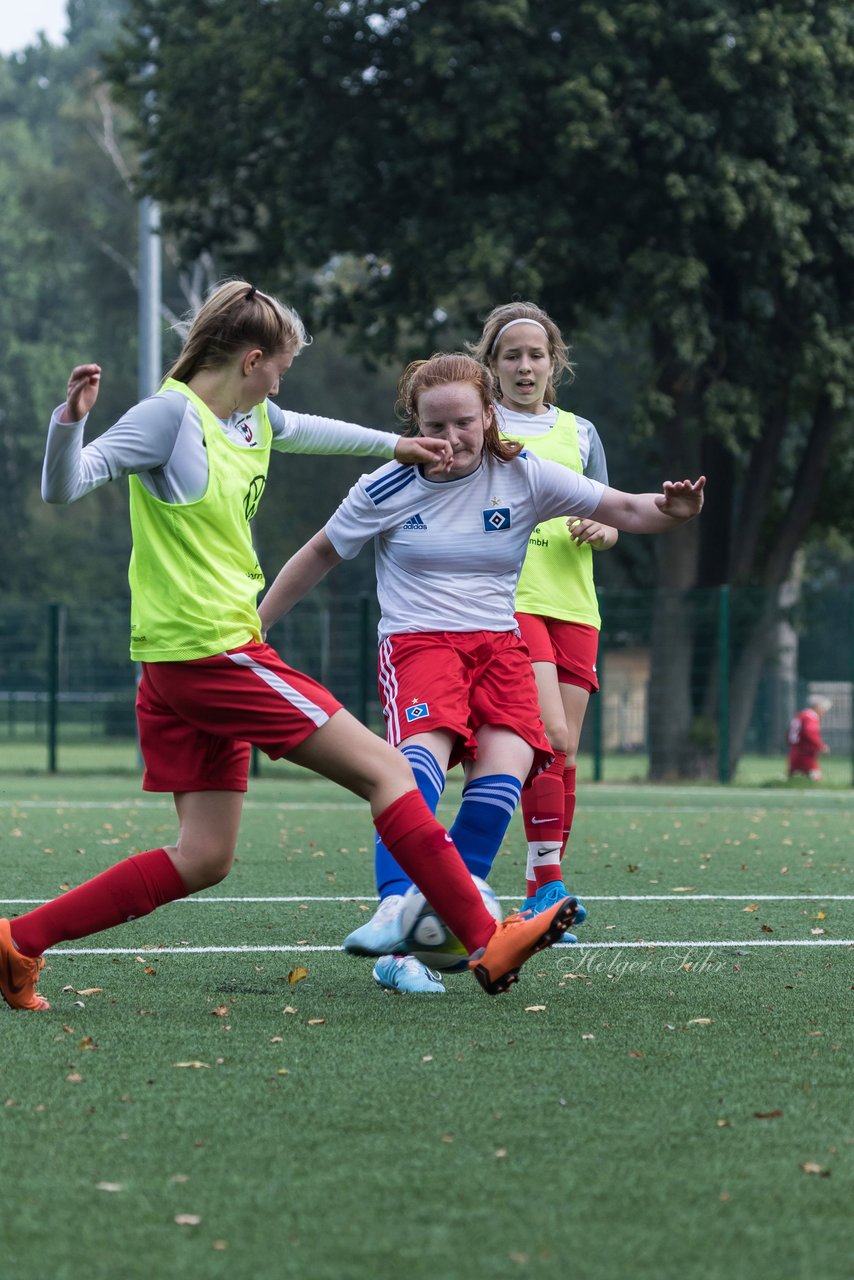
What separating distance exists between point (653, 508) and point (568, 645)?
4.96ft

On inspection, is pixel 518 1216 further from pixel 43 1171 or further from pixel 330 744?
pixel 330 744

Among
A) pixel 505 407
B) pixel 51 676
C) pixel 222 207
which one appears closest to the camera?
pixel 505 407

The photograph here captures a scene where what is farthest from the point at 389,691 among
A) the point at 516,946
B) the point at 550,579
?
the point at 550,579

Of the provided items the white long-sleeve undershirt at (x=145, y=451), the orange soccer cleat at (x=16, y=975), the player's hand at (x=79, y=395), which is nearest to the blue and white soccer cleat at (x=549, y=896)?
the orange soccer cleat at (x=16, y=975)

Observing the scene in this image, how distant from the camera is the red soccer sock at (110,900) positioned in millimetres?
4552

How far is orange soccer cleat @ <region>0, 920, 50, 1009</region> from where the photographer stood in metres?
4.48

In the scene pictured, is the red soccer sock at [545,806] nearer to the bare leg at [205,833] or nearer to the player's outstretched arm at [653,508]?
the player's outstretched arm at [653,508]

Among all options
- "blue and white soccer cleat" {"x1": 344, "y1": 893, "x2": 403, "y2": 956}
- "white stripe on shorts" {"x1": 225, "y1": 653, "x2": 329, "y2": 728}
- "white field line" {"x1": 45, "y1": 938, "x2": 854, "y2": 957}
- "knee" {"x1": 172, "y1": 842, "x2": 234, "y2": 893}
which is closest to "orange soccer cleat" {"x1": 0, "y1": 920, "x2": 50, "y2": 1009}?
"knee" {"x1": 172, "y1": 842, "x2": 234, "y2": 893}

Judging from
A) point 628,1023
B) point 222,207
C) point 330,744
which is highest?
point 222,207

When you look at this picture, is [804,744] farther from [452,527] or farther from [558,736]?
[452,527]

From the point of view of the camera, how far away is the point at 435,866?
4352 mm

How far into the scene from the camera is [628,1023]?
14.3ft

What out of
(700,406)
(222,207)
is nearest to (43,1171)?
(700,406)

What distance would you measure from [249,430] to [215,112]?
1806 cm
